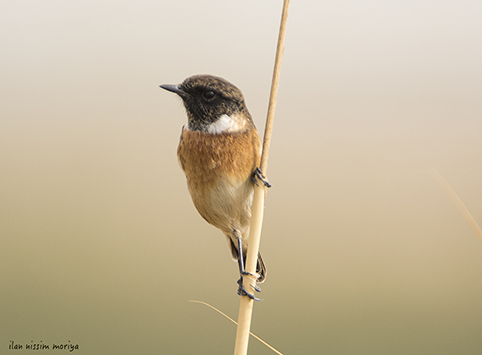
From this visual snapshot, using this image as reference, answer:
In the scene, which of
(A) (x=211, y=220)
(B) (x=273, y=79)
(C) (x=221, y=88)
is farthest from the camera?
(A) (x=211, y=220)

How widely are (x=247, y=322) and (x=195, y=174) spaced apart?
356 mm

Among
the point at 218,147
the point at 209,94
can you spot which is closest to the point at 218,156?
the point at 218,147

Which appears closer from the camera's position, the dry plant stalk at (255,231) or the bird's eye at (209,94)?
the dry plant stalk at (255,231)

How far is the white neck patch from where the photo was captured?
0.89 m

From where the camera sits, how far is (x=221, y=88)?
0.84 meters

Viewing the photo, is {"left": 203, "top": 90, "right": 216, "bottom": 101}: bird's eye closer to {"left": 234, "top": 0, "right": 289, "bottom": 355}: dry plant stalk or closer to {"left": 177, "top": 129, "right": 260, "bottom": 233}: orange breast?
{"left": 177, "top": 129, "right": 260, "bottom": 233}: orange breast

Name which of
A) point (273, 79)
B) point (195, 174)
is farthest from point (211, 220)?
point (273, 79)

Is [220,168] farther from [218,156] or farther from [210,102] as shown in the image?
[210,102]

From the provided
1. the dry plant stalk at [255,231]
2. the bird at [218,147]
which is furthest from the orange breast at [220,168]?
the dry plant stalk at [255,231]

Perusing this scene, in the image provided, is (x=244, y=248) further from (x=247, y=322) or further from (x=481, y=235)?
(x=481, y=235)

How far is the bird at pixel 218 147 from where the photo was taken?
0.85 meters

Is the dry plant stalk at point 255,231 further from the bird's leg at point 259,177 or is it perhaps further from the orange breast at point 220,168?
the orange breast at point 220,168

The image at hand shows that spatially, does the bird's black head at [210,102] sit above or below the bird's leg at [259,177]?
above

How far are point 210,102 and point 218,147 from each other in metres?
0.10
